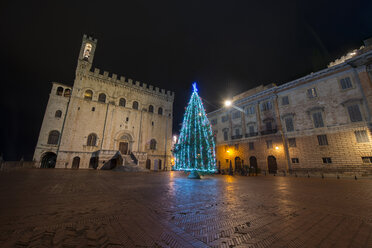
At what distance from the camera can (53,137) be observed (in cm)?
2286

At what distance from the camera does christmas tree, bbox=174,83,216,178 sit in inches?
470

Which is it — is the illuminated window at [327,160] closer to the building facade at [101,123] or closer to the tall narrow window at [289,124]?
the tall narrow window at [289,124]

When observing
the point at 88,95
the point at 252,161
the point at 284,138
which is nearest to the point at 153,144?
the point at 88,95

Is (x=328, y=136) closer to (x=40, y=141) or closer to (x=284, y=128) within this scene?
(x=284, y=128)

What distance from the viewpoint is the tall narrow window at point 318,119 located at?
58.0 feet

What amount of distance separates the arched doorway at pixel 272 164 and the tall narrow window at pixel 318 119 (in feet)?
21.6

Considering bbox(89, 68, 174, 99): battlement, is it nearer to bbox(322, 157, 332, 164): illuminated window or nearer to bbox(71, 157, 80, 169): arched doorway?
bbox(71, 157, 80, 169): arched doorway

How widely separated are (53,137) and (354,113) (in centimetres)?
3991

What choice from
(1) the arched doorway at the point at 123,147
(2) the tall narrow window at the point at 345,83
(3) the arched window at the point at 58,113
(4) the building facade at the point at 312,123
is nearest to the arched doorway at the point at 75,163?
(1) the arched doorway at the point at 123,147

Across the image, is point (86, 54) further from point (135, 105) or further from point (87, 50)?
point (135, 105)

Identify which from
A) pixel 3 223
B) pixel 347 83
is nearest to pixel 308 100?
pixel 347 83

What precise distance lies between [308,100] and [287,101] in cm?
235

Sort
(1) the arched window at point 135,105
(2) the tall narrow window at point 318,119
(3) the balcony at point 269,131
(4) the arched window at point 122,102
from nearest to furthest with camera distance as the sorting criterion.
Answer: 1. (2) the tall narrow window at point 318,119
2. (3) the balcony at point 269,131
3. (4) the arched window at point 122,102
4. (1) the arched window at point 135,105

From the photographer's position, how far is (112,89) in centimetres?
2664
